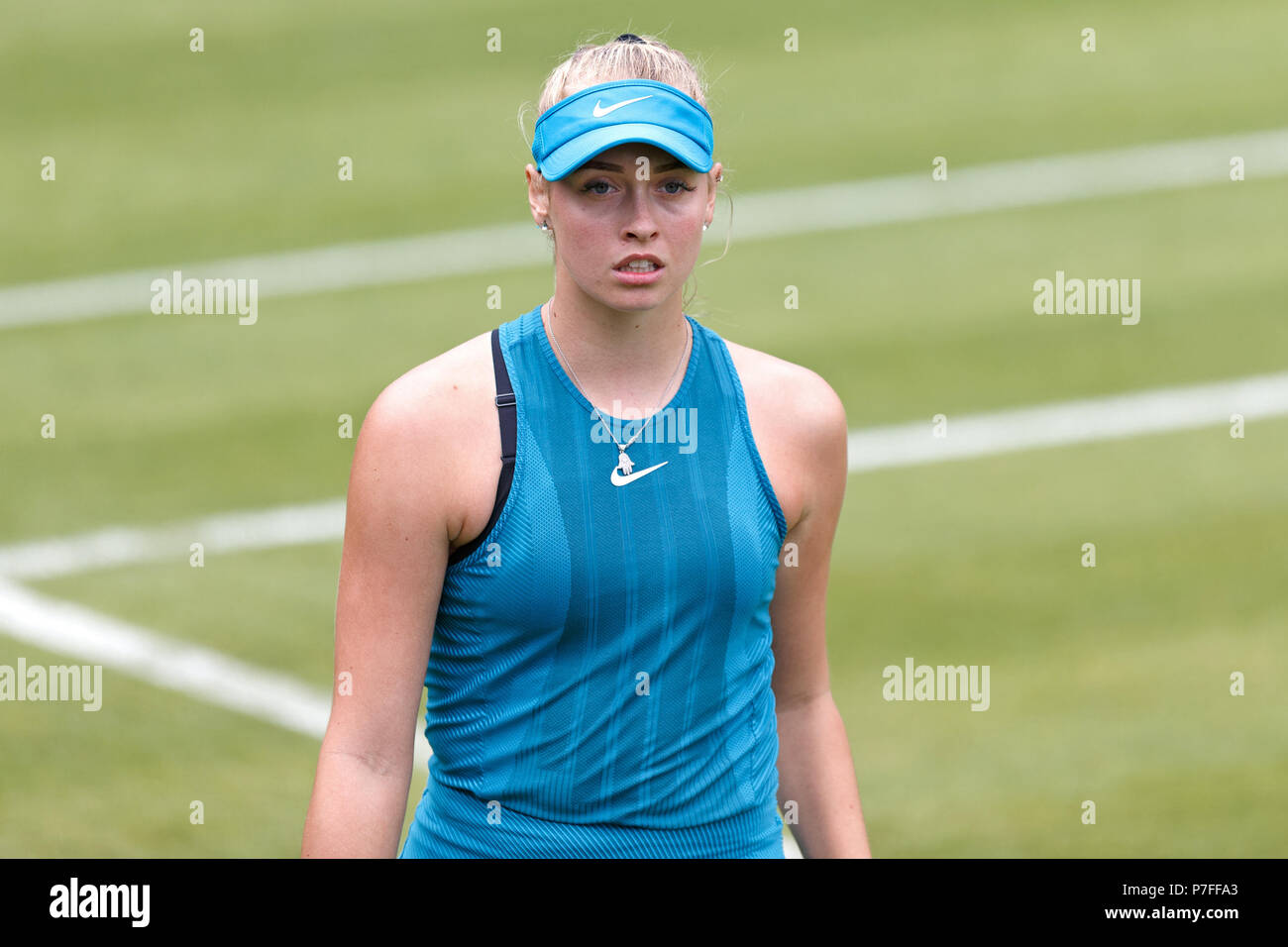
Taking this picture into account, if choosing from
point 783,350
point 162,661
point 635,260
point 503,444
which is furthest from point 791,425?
point 783,350

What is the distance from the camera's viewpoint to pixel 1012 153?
54.7 feet

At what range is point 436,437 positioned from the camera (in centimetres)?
396

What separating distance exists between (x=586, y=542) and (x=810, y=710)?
33.8 inches

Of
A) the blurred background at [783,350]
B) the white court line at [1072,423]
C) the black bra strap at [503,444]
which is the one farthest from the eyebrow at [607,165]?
the white court line at [1072,423]

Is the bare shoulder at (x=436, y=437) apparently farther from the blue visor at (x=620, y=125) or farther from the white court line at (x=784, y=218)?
the white court line at (x=784, y=218)

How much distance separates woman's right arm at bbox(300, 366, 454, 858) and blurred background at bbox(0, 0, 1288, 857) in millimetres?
2476

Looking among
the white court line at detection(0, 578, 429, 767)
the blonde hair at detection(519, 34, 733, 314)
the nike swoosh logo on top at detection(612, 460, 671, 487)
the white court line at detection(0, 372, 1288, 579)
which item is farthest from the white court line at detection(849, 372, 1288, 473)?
the nike swoosh logo on top at detection(612, 460, 671, 487)

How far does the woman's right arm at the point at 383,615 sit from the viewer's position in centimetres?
394

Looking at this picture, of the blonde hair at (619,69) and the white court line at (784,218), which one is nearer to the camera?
the blonde hair at (619,69)

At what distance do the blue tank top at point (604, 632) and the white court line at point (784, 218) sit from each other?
10499 millimetres

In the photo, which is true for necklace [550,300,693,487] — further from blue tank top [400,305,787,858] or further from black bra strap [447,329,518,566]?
black bra strap [447,329,518,566]

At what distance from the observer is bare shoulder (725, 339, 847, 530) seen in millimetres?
4230

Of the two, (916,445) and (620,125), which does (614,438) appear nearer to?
(620,125)
